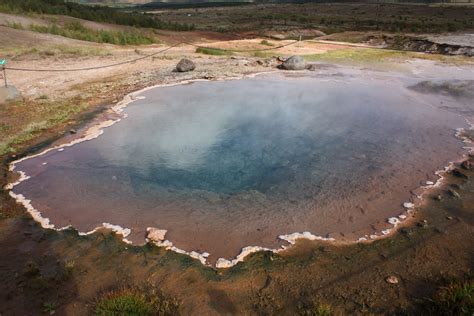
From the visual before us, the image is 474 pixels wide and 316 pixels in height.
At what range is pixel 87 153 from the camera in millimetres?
8539

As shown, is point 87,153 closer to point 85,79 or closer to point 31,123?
point 31,123

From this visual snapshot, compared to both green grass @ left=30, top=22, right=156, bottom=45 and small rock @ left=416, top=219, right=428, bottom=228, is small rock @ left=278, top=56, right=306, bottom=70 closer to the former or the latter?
small rock @ left=416, top=219, right=428, bottom=228

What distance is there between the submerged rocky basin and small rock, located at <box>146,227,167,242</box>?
4.2 inches

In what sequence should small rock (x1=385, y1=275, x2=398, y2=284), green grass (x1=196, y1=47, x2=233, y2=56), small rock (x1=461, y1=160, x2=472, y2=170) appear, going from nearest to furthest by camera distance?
1. small rock (x1=385, y1=275, x2=398, y2=284)
2. small rock (x1=461, y1=160, x2=472, y2=170)
3. green grass (x1=196, y1=47, x2=233, y2=56)

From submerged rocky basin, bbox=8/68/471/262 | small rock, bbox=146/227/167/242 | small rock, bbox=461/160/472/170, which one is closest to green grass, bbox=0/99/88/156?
submerged rocky basin, bbox=8/68/471/262

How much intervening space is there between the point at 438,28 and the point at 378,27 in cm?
612

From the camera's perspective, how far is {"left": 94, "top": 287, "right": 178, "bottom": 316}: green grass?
13.2 feet

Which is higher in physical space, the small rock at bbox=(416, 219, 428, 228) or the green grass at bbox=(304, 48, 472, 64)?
the green grass at bbox=(304, 48, 472, 64)

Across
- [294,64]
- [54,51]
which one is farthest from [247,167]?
[54,51]

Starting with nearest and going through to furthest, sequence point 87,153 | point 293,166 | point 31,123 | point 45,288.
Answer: point 45,288 → point 293,166 → point 87,153 → point 31,123

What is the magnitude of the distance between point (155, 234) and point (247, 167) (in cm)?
265

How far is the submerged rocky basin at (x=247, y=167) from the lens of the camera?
602 cm

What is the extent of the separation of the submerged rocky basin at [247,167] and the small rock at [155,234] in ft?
0.35

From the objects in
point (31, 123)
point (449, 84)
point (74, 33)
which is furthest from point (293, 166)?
point (74, 33)
